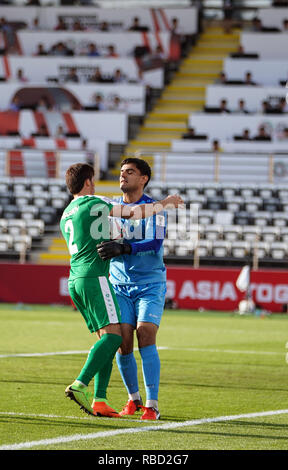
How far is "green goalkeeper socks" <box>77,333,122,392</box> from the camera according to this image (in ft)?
26.3

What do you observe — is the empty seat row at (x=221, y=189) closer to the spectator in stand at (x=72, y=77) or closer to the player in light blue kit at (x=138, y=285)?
the spectator in stand at (x=72, y=77)

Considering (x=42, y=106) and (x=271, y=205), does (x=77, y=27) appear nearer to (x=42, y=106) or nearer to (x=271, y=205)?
(x=42, y=106)

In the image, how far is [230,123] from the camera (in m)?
38.4

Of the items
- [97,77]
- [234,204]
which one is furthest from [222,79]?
[234,204]

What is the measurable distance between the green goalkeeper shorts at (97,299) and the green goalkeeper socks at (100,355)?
135 millimetres

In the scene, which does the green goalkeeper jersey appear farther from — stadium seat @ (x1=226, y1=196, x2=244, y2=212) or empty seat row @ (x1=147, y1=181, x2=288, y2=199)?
empty seat row @ (x1=147, y1=181, x2=288, y2=199)

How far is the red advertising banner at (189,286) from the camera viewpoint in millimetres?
27562

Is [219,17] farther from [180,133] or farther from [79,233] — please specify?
[79,233]

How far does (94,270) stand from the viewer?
26.8 ft

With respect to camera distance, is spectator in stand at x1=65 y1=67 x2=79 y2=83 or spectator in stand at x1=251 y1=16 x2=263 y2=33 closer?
spectator in stand at x1=65 y1=67 x2=79 y2=83

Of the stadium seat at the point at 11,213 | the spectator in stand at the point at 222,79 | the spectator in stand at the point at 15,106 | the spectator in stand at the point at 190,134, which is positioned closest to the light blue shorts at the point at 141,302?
the stadium seat at the point at 11,213

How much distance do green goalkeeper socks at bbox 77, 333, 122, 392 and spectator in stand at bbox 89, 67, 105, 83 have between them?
34.8 meters

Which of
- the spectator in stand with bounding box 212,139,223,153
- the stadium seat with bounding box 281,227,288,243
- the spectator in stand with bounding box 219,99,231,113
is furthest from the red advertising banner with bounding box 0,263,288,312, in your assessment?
the spectator in stand with bounding box 219,99,231,113

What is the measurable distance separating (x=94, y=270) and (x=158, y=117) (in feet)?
116
